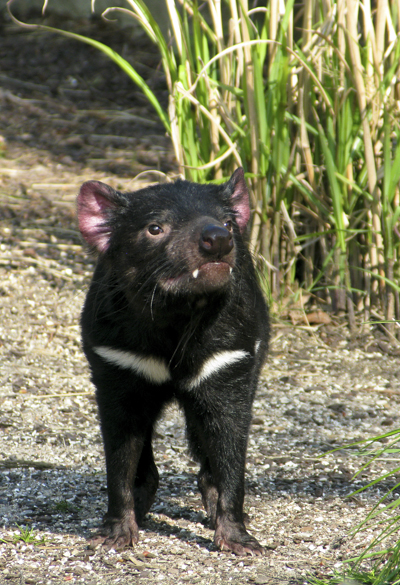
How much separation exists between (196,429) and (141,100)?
6.46 metres

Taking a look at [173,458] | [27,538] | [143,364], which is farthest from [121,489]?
[173,458]

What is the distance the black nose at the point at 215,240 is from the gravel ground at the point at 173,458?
3.24 feet

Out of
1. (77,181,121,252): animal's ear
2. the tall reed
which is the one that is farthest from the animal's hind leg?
the tall reed

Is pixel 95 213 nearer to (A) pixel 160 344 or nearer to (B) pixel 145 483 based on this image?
(A) pixel 160 344

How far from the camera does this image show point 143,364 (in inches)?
94.3

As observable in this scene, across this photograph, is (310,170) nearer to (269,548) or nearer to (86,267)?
(86,267)

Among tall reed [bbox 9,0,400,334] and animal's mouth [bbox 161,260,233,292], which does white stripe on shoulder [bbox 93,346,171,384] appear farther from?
tall reed [bbox 9,0,400,334]

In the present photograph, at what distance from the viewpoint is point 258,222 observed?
4.34 m

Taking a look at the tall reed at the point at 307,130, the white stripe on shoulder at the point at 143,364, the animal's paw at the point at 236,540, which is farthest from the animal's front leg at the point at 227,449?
the tall reed at the point at 307,130

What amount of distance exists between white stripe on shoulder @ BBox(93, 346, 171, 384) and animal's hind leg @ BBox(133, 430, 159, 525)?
1.25 ft

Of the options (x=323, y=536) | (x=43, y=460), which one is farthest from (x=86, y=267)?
(x=323, y=536)

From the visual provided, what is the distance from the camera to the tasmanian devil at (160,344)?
233cm

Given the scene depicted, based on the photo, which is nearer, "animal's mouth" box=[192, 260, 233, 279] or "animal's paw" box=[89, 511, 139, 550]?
"animal's mouth" box=[192, 260, 233, 279]

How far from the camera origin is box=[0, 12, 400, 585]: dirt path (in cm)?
239
